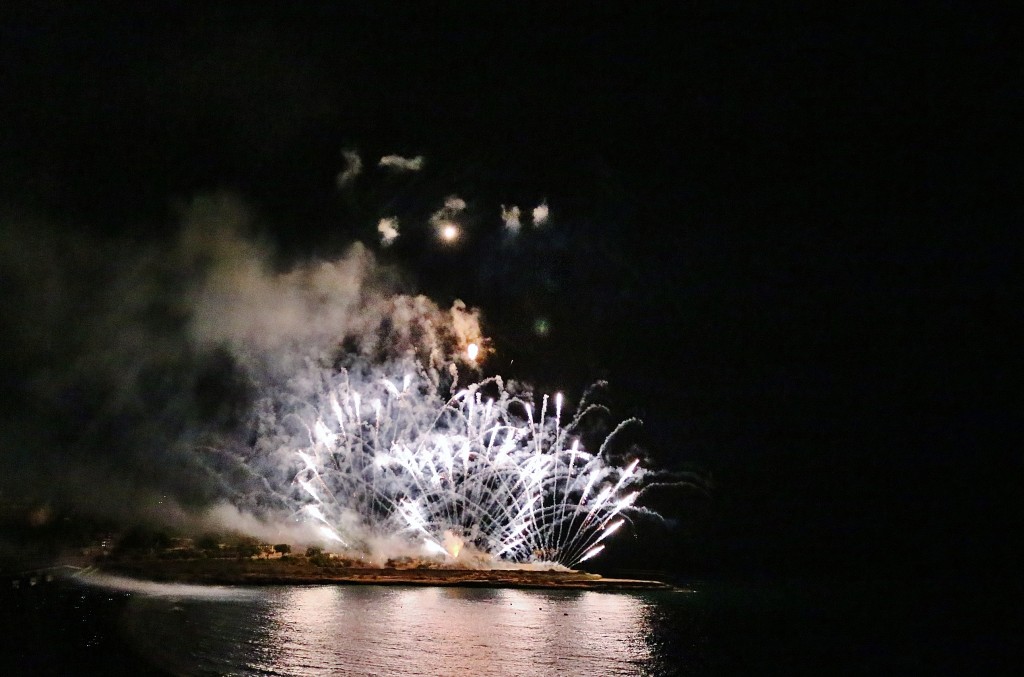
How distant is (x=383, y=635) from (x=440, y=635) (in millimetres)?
2323

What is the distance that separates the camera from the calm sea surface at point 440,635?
72.4 ft

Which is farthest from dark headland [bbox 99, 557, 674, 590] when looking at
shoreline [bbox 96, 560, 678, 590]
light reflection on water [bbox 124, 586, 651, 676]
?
light reflection on water [bbox 124, 586, 651, 676]

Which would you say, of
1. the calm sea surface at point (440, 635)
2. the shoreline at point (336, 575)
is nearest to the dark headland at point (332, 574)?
the shoreline at point (336, 575)

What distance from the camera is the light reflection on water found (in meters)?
21.9

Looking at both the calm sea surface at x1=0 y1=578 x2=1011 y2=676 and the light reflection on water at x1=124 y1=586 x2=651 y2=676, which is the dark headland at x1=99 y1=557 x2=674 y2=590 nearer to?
the calm sea surface at x1=0 y1=578 x2=1011 y2=676

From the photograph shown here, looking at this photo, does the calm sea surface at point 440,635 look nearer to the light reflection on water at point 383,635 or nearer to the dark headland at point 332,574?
the light reflection on water at point 383,635

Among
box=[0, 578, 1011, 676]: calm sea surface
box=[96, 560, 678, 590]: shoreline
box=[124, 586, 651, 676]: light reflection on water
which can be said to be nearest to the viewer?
box=[124, 586, 651, 676]: light reflection on water

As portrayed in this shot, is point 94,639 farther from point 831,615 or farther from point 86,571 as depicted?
point 831,615

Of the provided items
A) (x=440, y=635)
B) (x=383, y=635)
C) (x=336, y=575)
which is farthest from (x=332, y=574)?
(x=383, y=635)

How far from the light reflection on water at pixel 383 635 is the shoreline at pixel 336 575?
8.50m

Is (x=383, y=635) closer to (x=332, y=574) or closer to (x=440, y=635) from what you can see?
(x=440, y=635)

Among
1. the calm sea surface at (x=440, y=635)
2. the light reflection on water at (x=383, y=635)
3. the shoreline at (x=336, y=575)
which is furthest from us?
the shoreline at (x=336, y=575)

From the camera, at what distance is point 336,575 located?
52.8 meters

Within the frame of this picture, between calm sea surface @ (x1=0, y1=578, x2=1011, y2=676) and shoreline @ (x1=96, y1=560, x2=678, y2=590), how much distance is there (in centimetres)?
257
